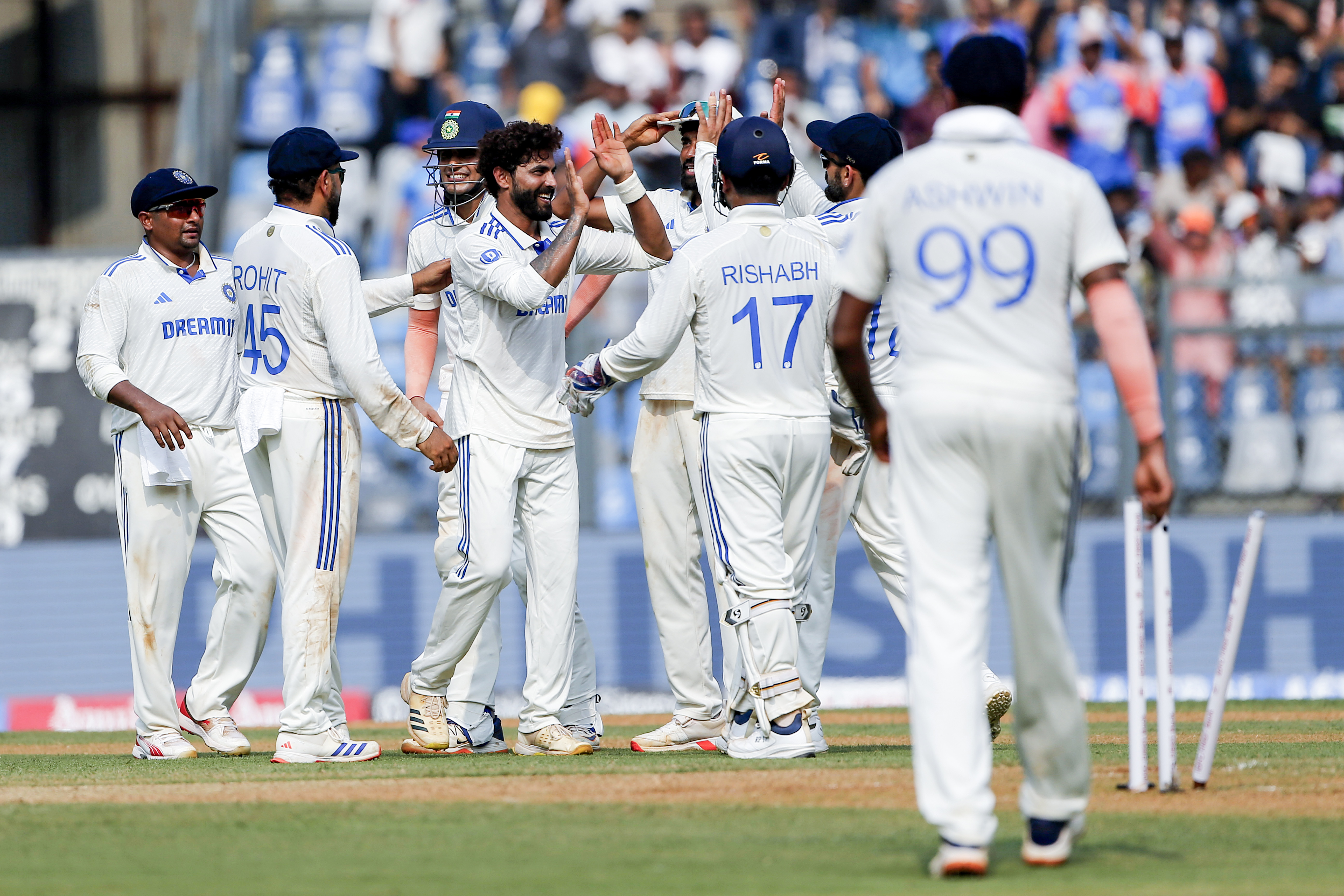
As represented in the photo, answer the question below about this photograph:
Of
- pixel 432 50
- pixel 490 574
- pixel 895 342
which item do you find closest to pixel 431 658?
pixel 490 574

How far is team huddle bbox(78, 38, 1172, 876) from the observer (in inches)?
270

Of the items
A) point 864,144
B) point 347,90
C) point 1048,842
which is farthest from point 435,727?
point 347,90

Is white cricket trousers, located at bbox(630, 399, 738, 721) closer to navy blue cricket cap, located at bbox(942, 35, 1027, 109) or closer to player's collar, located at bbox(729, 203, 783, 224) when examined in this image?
player's collar, located at bbox(729, 203, 783, 224)

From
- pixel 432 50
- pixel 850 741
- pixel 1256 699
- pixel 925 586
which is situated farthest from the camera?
pixel 432 50

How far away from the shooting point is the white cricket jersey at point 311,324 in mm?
6859

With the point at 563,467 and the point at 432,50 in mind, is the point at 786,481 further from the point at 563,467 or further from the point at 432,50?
the point at 432,50

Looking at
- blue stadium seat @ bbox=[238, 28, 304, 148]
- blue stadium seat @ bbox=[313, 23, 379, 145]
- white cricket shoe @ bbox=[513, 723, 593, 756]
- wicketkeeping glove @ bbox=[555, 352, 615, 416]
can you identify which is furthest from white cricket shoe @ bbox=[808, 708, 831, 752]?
blue stadium seat @ bbox=[238, 28, 304, 148]

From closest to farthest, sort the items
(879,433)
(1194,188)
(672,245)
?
1. (879,433)
2. (672,245)
3. (1194,188)

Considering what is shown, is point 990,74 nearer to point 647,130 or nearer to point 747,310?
point 747,310

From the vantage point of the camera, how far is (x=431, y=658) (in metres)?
7.33

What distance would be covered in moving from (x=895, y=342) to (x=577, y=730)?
213cm

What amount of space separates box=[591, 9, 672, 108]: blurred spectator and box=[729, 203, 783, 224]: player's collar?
31.8 feet

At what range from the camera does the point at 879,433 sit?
493 centimetres

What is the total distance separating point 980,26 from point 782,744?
1093 centimetres
